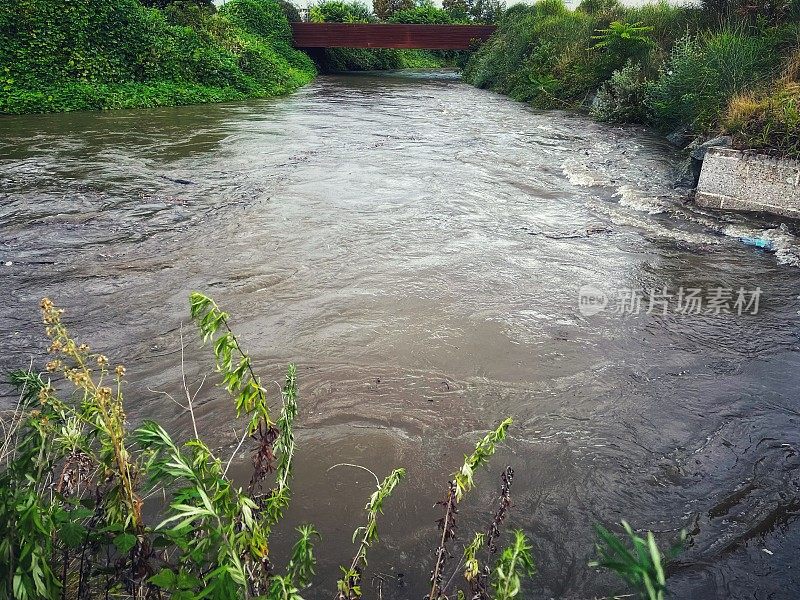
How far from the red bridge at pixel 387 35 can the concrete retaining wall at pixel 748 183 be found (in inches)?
818

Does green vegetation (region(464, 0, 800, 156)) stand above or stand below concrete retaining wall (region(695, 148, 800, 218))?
above

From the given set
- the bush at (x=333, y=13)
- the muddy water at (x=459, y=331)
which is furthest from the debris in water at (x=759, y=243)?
the bush at (x=333, y=13)

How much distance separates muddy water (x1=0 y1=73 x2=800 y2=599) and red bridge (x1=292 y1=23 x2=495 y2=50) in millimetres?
18527

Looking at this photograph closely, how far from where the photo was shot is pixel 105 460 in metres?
1.51

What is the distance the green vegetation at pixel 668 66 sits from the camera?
252 inches

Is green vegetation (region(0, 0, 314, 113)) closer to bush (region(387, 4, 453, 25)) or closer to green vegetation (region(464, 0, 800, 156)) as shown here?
green vegetation (region(464, 0, 800, 156))

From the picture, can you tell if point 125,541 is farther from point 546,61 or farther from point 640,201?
point 546,61

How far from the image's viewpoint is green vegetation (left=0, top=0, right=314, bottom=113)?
518 inches

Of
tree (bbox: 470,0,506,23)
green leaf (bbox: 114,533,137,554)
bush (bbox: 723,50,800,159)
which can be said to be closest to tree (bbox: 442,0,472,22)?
tree (bbox: 470,0,506,23)

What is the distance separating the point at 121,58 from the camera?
15.3 m

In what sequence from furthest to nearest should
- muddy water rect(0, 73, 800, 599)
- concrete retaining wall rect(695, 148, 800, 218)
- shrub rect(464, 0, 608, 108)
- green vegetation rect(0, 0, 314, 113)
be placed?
shrub rect(464, 0, 608, 108) < green vegetation rect(0, 0, 314, 113) < concrete retaining wall rect(695, 148, 800, 218) < muddy water rect(0, 73, 800, 599)

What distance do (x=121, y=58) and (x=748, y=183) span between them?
1546 cm

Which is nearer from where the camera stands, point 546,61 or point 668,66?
point 668,66

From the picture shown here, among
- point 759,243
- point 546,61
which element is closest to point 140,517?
point 759,243
